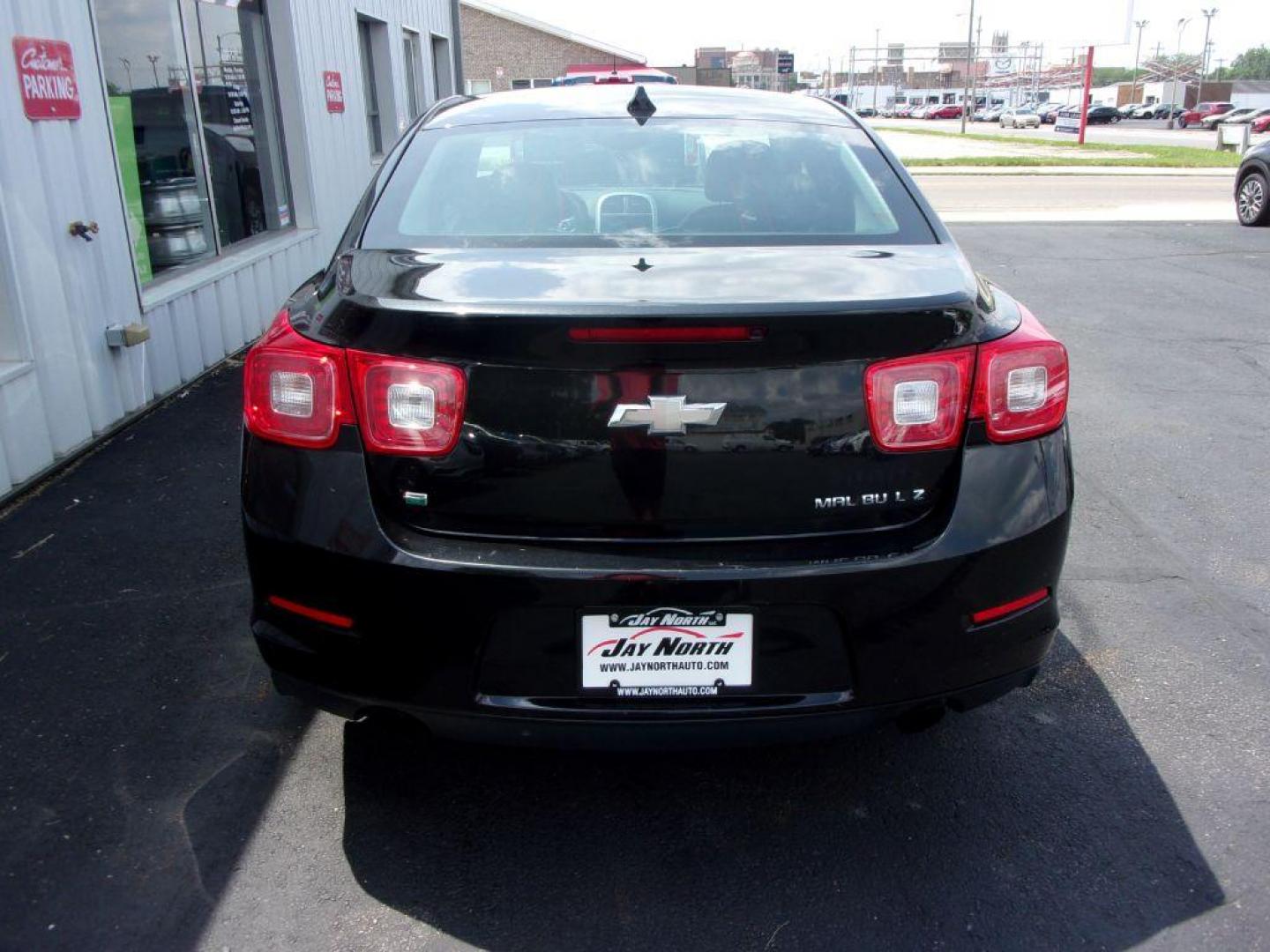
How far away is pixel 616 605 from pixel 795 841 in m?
0.84

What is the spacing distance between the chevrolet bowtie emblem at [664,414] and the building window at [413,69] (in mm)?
12770

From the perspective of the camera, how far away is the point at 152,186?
6.80 meters

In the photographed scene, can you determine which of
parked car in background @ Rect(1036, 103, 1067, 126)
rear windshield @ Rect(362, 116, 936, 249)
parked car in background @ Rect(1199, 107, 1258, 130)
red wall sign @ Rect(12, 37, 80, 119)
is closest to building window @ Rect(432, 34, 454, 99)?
red wall sign @ Rect(12, 37, 80, 119)

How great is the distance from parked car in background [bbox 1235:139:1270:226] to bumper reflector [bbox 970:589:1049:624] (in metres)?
13.9

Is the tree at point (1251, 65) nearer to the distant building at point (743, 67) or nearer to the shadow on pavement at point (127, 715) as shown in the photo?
the distant building at point (743, 67)

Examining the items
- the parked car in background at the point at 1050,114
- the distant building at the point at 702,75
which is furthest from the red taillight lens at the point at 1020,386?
the parked car in background at the point at 1050,114

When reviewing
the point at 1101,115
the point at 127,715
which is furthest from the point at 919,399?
the point at 1101,115

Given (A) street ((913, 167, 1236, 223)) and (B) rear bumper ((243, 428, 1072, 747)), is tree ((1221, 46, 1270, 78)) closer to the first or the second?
(A) street ((913, 167, 1236, 223))

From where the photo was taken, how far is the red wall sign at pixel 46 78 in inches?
198

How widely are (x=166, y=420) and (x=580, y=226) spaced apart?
3905 millimetres

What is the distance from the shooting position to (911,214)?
2988 mm

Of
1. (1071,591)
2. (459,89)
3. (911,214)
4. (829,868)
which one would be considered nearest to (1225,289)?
(1071,591)

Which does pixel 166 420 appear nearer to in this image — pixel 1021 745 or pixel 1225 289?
pixel 1021 745

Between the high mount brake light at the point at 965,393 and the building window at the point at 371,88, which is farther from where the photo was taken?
the building window at the point at 371,88
